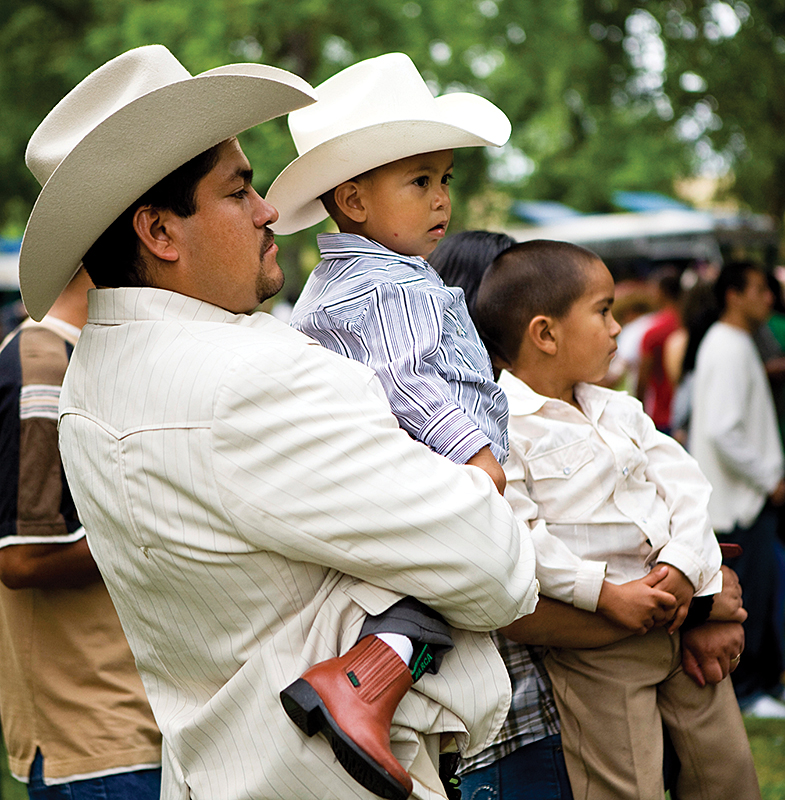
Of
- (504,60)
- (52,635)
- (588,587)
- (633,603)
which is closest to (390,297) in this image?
(588,587)

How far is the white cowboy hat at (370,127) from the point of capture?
2344 millimetres

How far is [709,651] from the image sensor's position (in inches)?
95.6

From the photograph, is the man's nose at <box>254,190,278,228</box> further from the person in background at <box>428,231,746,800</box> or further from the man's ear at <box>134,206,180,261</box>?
the person in background at <box>428,231,746,800</box>

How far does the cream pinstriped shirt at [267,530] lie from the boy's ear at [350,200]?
0.63 meters

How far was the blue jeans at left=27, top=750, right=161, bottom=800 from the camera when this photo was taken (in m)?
2.60

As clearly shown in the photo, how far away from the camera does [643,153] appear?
8.59 metres

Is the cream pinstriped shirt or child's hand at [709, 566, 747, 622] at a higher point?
the cream pinstriped shirt

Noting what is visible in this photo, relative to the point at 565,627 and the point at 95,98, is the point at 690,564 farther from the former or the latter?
the point at 95,98

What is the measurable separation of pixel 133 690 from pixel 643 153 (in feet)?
23.5

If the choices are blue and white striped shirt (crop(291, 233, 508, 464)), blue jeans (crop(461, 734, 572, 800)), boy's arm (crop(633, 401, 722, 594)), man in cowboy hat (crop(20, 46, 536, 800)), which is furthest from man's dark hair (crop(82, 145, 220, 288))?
blue jeans (crop(461, 734, 572, 800))

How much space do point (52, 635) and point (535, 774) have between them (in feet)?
4.40

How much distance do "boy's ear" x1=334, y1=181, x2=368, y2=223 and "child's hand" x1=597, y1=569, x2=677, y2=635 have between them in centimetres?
107

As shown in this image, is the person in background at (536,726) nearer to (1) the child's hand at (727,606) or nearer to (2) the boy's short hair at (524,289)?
(1) the child's hand at (727,606)

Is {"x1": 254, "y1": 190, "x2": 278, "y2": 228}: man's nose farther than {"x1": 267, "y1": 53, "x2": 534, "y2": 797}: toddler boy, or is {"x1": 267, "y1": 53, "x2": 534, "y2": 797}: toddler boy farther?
{"x1": 254, "y1": 190, "x2": 278, "y2": 228}: man's nose
